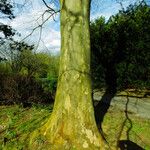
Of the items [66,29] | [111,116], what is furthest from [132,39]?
[66,29]

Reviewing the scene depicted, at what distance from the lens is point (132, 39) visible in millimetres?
15078

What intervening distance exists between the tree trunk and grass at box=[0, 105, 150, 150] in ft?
3.15

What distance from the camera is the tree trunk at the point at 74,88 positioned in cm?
828

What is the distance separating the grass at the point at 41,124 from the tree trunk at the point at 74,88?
0.96 meters

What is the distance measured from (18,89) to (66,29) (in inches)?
223

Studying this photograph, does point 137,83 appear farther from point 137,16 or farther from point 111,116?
point 111,116

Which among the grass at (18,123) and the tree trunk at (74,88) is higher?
the tree trunk at (74,88)

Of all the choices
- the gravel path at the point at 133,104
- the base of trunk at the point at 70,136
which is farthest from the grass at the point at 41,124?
the base of trunk at the point at 70,136

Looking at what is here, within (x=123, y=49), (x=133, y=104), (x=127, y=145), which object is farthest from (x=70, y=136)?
(x=123, y=49)

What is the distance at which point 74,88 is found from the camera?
8.36m

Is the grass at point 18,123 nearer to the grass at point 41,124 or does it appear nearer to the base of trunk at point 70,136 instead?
the grass at point 41,124

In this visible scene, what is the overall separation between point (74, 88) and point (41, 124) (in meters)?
2.09

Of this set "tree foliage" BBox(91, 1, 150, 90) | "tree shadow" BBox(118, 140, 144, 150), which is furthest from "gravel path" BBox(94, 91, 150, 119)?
"tree shadow" BBox(118, 140, 144, 150)

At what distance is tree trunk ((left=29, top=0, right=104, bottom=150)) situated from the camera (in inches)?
326
